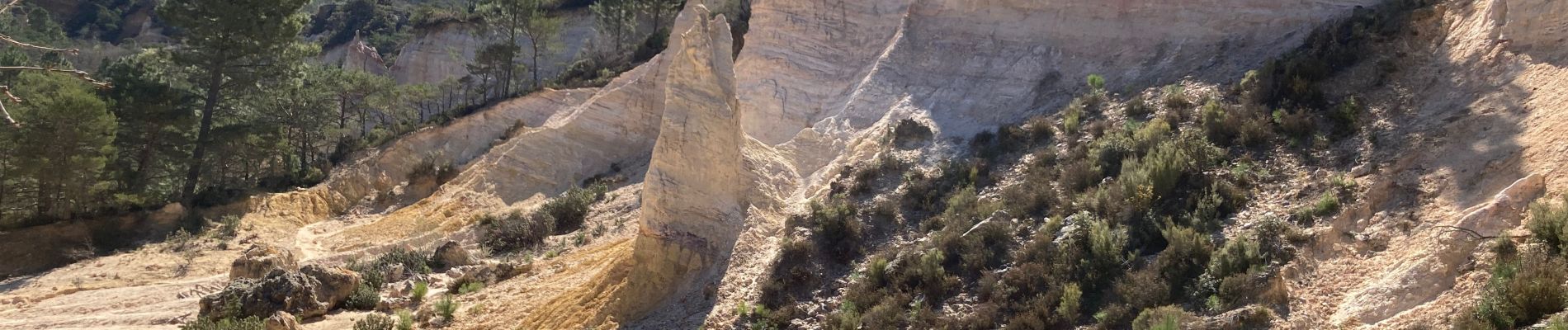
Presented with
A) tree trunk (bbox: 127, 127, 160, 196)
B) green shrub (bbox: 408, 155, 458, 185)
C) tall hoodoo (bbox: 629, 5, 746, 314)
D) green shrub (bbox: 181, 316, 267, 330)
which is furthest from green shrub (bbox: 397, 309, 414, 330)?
tree trunk (bbox: 127, 127, 160, 196)

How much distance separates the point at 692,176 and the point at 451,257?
211 inches

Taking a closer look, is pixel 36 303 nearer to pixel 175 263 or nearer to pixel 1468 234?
pixel 175 263

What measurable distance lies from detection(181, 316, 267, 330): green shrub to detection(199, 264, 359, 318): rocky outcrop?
0.27 meters

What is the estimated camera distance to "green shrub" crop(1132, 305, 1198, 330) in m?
10.0

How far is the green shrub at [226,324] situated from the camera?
14680 mm

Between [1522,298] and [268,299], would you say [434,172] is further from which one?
[1522,298]

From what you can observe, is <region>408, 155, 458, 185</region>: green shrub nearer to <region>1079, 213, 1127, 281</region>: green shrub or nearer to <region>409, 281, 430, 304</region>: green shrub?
<region>409, 281, 430, 304</region>: green shrub

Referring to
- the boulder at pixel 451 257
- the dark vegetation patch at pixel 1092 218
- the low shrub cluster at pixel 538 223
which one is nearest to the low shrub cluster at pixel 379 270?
the boulder at pixel 451 257

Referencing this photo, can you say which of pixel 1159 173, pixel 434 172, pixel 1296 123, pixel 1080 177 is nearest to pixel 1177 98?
pixel 1296 123

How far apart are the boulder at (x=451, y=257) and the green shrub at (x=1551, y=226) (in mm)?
14807

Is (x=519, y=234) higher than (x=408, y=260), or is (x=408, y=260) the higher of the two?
(x=519, y=234)

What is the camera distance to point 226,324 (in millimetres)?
15109

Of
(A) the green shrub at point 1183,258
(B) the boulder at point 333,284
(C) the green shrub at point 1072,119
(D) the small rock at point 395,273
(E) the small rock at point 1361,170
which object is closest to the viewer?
(A) the green shrub at point 1183,258

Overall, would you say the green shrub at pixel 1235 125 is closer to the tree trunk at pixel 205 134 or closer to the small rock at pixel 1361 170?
the small rock at pixel 1361 170
